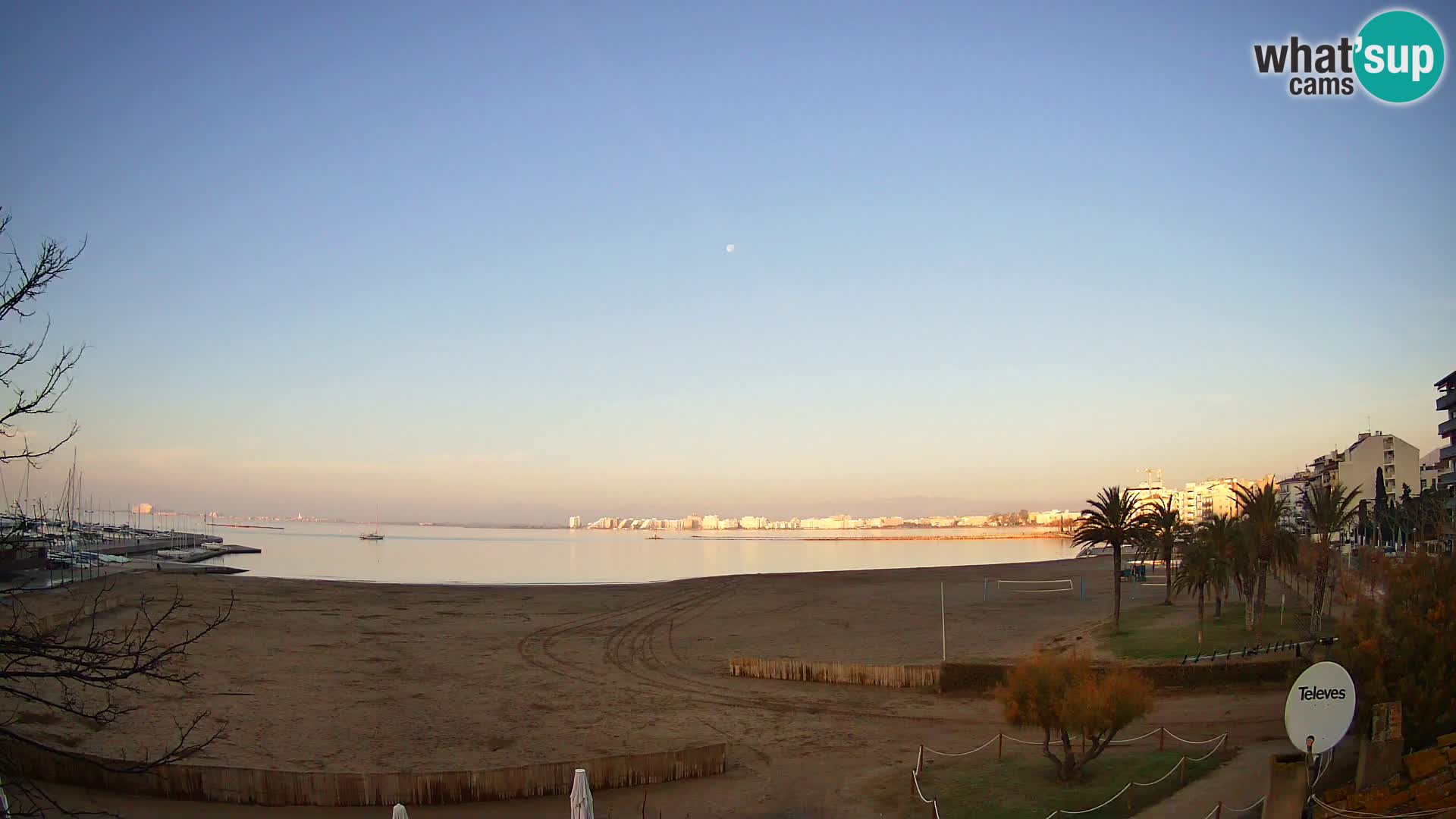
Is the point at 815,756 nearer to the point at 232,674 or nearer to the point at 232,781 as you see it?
Result: the point at 232,781

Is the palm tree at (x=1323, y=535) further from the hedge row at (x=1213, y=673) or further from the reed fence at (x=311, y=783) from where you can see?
the reed fence at (x=311, y=783)

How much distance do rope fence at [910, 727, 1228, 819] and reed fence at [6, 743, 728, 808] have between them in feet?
21.5

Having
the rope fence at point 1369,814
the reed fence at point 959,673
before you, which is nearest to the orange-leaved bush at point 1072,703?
the rope fence at point 1369,814

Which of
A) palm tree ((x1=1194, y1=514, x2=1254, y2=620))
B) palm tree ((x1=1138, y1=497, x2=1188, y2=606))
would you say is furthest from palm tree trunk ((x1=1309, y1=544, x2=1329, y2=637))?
palm tree ((x1=1138, y1=497, x2=1188, y2=606))

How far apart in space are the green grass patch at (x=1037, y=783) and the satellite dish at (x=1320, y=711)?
276 centimetres

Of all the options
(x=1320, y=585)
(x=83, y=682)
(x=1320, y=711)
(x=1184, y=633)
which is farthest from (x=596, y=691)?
(x=83, y=682)

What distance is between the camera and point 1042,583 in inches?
2415

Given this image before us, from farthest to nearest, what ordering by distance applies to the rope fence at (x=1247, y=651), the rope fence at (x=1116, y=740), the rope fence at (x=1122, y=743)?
the rope fence at (x=1247, y=651) < the rope fence at (x=1116, y=740) < the rope fence at (x=1122, y=743)

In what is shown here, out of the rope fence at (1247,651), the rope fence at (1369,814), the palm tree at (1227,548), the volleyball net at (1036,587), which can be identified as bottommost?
the volleyball net at (1036,587)

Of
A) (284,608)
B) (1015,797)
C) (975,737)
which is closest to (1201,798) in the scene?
(1015,797)

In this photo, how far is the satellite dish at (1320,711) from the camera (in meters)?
12.0

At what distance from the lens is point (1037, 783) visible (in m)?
16.2

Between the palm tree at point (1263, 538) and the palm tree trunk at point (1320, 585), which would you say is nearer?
the palm tree trunk at point (1320, 585)

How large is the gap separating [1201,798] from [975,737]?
Answer: 22.8 feet
